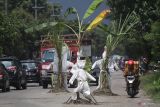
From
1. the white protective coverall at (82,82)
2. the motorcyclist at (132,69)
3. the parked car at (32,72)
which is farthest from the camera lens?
the parked car at (32,72)

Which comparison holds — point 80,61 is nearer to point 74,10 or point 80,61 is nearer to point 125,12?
point 74,10

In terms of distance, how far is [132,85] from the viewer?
26516mm

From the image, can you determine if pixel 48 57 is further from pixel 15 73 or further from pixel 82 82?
pixel 82 82

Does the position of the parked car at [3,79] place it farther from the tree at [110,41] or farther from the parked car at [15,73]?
the tree at [110,41]

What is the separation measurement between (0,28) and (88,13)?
68.2 feet

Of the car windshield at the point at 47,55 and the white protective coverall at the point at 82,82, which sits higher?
the car windshield at the point at 47,55

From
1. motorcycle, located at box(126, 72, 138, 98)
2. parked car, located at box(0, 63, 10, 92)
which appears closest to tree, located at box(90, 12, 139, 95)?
motorcycle, located at box(126, 72, 138, 98)

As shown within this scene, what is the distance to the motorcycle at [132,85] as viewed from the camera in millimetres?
26531

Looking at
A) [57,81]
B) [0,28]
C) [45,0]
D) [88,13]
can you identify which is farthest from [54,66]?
[45,0]

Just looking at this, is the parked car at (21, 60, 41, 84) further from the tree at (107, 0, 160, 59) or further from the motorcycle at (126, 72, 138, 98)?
the motorcycle at (126, 72, 138, 98)

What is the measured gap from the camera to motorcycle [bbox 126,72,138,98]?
26531mm

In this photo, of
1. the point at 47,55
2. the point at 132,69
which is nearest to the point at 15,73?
the point at 47,55

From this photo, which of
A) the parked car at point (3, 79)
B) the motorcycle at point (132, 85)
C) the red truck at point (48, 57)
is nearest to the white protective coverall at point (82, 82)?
the motorcycle at point (132, 85)

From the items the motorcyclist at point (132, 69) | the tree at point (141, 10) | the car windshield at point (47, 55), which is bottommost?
the motorcyclist at point (132, 69)
